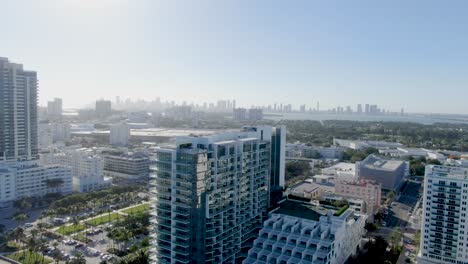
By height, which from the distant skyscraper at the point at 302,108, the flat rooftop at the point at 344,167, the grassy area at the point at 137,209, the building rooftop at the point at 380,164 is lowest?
the grassy area at the point at 137,209

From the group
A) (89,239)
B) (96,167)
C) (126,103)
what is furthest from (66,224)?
(126,103)

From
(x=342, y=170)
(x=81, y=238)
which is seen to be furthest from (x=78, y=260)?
(x=342, y=170)

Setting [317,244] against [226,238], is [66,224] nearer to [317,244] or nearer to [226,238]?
[226,238]

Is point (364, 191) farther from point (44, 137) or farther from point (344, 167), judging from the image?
point (44, 137)

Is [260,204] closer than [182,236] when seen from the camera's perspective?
No

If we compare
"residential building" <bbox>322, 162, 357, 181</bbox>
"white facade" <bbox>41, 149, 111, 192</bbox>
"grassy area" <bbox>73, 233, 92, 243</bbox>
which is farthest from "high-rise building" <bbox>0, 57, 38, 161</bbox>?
"residential building" <bbox>322, 162, 357, 181</bbox>

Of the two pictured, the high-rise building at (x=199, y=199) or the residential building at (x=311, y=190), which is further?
the residential building at (x=311, y=190)

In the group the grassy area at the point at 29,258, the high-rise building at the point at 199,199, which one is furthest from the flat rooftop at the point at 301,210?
the grassy area at the point at 29,258

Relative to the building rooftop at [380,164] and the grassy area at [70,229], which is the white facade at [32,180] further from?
the building rooftop at [380,164]
